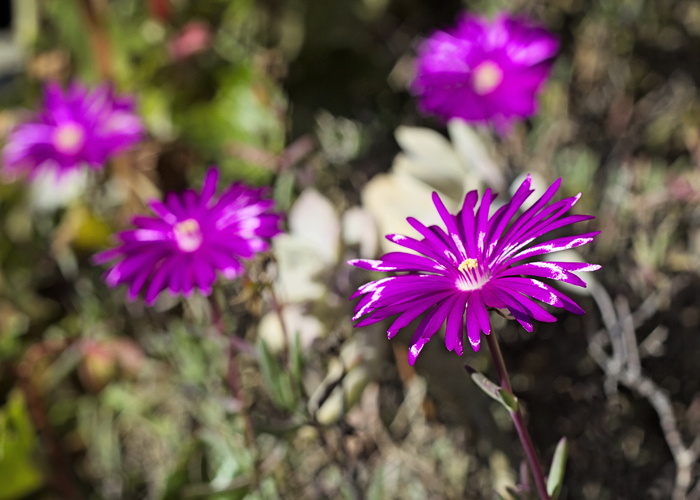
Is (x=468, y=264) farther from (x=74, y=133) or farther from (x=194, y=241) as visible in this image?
(x=74, y=133)

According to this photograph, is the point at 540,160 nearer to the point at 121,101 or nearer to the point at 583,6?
the point at 583,6

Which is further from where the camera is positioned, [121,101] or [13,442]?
[121,101]

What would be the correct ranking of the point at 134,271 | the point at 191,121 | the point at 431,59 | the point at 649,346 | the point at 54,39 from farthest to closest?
the point at 54,39, the point at 191,121, the point at 431,59, the point at 649,346, the point at 134,271

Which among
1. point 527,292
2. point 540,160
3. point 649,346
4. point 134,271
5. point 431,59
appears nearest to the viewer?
point 527,292

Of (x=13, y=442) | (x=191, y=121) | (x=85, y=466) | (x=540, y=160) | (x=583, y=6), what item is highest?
(x=583, y=6)

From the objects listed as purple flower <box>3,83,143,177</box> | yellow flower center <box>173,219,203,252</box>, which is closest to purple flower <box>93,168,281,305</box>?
yellow flower center <box>173,219,203,252</box>

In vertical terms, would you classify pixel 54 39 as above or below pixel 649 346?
below

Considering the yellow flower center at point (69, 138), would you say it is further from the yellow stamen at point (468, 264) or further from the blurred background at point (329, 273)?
the yellow stamen at point (468, 264)

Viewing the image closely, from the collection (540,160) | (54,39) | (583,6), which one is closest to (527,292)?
(540,160)
